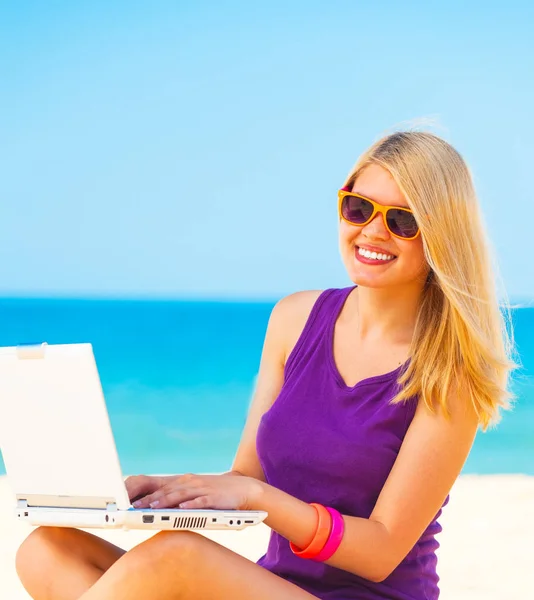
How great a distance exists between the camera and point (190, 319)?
37562 mm

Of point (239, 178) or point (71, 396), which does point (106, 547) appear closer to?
point (71, 396)

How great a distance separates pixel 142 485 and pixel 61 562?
0.85 ft

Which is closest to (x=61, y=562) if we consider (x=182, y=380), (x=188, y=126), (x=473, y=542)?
(x=473, y=542)

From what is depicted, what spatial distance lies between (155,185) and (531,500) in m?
35.5

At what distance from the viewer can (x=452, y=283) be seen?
265 cm

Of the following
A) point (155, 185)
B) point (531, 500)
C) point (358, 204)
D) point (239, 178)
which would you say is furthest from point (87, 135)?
point (358, 204)

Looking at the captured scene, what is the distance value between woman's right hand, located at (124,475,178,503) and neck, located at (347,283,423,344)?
2.24 feet

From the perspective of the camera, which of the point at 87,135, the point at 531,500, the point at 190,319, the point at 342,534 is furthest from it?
the point at 87,135

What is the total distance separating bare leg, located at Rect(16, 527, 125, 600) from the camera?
8.33ft

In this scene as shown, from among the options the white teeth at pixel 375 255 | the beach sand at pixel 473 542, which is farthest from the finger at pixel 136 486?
the beach sand at pixel 473 542

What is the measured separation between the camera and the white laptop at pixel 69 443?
7.22ft

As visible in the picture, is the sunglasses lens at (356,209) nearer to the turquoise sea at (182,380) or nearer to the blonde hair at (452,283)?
the blonde hair at (452,283)

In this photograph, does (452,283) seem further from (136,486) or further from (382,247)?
(136,486)

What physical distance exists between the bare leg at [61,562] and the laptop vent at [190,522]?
394mm
